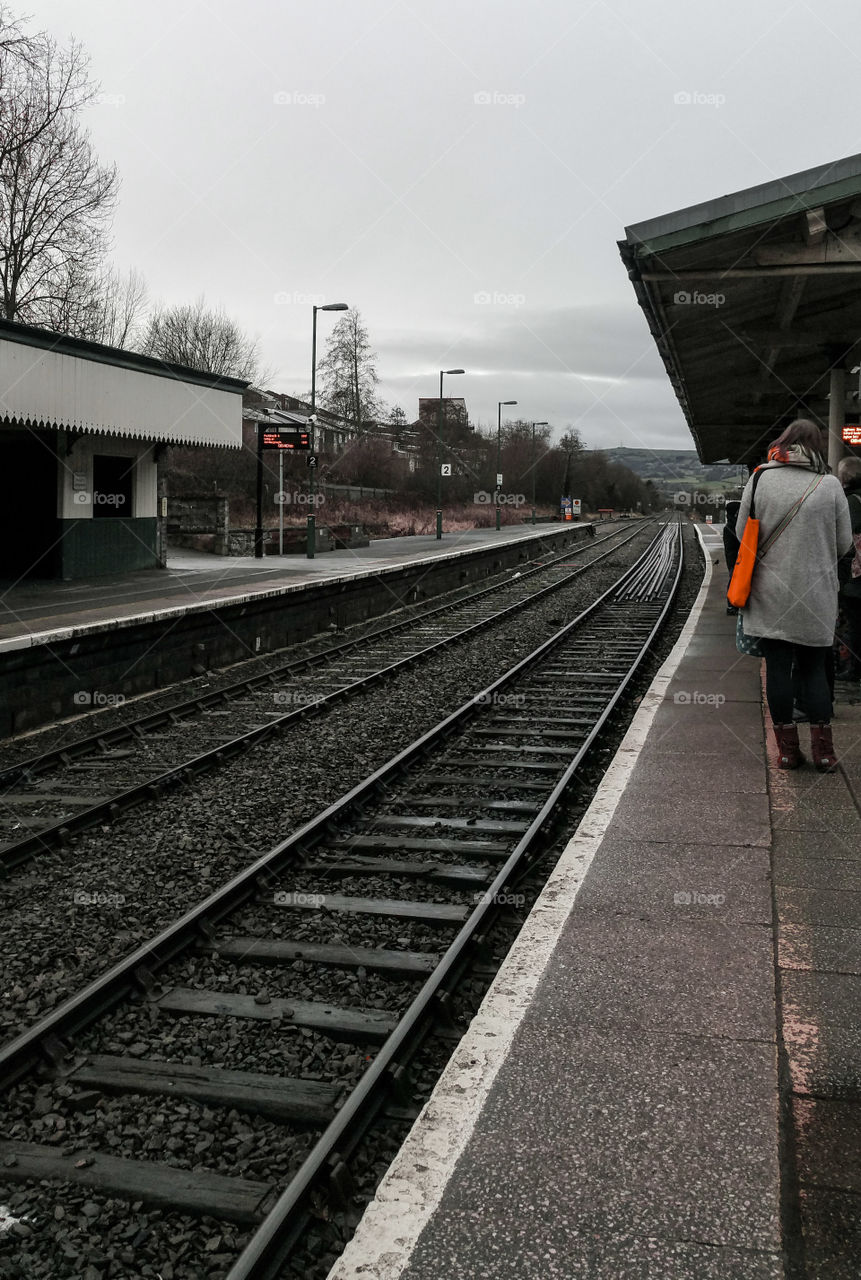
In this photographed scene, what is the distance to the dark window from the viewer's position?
21.0m

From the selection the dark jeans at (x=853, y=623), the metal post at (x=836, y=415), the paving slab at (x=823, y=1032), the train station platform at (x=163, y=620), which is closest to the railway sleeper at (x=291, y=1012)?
the paving slab at (x=823, y=1032)

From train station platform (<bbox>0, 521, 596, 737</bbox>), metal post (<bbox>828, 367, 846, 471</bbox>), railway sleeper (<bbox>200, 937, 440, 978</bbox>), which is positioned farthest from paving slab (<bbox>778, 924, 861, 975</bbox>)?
metal post (<bbox>828, 367, 846, 471</bbox>)

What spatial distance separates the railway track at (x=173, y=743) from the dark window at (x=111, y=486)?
25.1 feet

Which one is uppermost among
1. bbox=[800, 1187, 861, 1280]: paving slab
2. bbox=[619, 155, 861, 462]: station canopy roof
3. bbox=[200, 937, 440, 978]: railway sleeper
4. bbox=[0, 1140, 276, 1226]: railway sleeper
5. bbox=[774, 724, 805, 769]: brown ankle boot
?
bbox=[619, 155, 861, 462]: station canopy roof

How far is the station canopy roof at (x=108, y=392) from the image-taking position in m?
16.4

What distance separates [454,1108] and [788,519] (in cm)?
382

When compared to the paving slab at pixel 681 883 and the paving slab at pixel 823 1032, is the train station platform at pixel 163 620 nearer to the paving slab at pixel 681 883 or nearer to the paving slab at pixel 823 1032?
the paving slab at pixel 681 883

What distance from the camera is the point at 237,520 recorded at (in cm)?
4216

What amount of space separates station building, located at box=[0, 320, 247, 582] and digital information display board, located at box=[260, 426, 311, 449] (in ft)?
16.4

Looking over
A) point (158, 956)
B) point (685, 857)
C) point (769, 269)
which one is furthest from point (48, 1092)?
point (769, 269)

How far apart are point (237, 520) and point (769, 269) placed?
35.0 metres

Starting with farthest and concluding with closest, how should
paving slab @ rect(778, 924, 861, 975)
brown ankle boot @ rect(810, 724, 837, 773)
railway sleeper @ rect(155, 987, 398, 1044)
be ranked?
brown ankle boot @ rect(810, 724, 837, 773) < railway sleeper @ rect(155, 987, 398, 1044) < paving slab @ rect(778, 924, 861, 975)

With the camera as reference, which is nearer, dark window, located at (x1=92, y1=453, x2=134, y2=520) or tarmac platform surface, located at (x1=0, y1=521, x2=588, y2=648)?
tarmac platform surface, located at (x1=0, y1=521, x2=588, y2=648)

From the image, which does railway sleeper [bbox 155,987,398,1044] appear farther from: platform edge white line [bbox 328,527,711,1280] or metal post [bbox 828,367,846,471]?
metal post [bbox 828,367,846,471]
